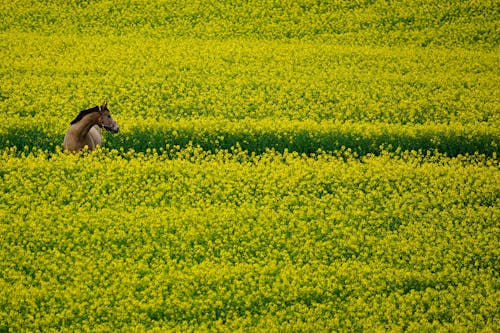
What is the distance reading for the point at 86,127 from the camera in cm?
1465

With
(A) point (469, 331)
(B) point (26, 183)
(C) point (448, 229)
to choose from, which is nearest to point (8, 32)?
(B) point (26, 183)

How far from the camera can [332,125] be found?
1653cm

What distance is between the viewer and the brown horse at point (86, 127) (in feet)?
48.0

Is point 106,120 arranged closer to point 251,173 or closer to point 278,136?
point 251,173

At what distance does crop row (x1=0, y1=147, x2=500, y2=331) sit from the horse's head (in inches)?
24.1

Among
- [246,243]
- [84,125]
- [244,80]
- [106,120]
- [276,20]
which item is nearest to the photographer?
[246,243]

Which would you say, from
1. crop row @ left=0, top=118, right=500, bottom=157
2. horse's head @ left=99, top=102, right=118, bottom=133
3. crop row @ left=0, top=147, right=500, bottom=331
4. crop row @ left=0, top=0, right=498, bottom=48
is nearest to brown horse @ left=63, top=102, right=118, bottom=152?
horse's head @ left=99, top=102, right=118, bottom=133

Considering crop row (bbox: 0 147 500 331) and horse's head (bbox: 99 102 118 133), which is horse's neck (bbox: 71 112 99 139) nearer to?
horse's head (bbox: 99 102 118 133)

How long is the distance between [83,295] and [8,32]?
15350mm

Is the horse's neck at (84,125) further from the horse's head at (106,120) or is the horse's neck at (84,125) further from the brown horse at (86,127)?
the horse's head at (106,120)

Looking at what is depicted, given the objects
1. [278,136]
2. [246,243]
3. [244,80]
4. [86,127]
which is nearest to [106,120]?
[86,127]

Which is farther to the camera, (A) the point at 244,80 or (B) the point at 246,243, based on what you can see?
(A) the point at 244,80

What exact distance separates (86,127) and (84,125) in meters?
0.07

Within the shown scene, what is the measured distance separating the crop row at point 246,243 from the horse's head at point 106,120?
61 centimetres
